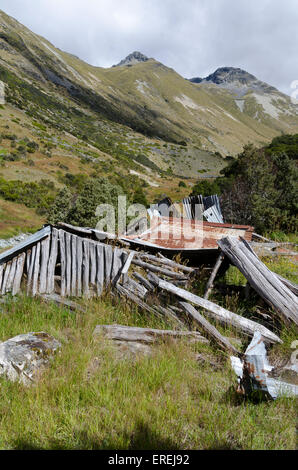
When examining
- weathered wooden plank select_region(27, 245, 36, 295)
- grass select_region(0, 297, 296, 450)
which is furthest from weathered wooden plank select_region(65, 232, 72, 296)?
grass select_region(0, 297, 296, 450)

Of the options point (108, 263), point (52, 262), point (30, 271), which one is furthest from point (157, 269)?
point (30, 271)

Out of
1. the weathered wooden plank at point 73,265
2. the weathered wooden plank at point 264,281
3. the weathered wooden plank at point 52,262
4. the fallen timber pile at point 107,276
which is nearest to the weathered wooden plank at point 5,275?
the fallen timber pile at point 107,276

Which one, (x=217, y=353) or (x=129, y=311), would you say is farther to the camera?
(x=129, y=311)

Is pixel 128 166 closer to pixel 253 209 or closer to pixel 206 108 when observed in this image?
pixel 253 209

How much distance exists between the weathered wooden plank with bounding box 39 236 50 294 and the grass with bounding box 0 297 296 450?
226 centimetres

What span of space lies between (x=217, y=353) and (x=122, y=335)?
1.22m

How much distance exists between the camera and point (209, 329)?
3.17 meters

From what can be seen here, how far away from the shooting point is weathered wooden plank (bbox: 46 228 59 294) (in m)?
4.84

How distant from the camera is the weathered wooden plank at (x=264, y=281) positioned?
3180 mm

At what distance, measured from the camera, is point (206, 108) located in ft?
550

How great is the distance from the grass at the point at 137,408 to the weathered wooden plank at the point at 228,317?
55cm

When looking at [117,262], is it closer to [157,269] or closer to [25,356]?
[157,269]

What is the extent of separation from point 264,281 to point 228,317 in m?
0.72
